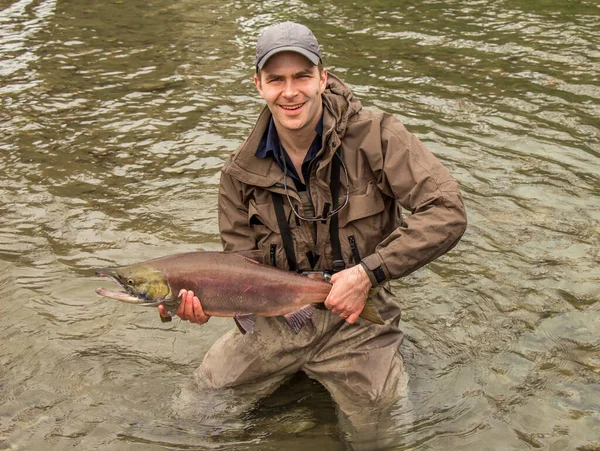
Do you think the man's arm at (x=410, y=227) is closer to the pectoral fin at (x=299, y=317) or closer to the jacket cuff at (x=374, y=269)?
the jacket cuff at (x=374, y=269)

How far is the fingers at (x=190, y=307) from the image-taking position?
458 centimetres

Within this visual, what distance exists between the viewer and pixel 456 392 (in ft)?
17.5

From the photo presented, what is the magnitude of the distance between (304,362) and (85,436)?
1507mm

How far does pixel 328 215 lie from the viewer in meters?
4.80

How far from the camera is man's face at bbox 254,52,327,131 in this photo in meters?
4.68

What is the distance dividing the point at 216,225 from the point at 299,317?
3.33 m

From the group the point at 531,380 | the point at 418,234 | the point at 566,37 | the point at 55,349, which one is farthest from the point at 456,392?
the point at 566,37

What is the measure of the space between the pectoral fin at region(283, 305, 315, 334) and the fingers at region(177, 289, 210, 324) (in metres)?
0.51

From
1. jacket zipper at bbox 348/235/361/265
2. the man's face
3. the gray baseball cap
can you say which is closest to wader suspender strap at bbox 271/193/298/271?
jacket zipper at bbox 348/235/361/265

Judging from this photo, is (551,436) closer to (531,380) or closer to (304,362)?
(531,380)

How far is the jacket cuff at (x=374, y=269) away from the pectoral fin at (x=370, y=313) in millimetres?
171

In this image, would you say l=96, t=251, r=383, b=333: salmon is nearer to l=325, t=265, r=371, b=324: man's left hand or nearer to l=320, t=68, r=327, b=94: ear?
l=325, t=265, r=371, b=324: man's left hand

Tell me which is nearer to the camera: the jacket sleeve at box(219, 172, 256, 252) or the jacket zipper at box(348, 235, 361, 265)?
the jacket zipper at box(348, 235, 361, 265)

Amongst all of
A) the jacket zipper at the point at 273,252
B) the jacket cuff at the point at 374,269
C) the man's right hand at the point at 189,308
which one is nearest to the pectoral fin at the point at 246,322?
the man's right hand at the point at 189,308
